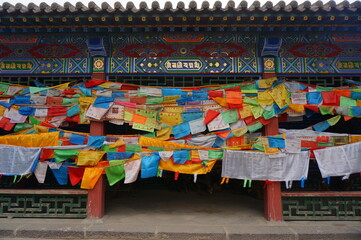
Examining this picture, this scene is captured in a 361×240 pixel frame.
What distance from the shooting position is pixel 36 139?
6004mm

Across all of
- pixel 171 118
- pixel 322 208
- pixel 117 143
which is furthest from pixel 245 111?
pixel 117 143

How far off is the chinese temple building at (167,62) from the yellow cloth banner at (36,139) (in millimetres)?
121

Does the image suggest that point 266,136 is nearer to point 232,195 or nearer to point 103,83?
point 232,195

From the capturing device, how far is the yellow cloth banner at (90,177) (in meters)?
5.89

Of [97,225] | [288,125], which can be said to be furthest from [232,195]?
[97,225]

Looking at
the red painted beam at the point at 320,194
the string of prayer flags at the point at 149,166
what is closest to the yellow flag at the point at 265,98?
the red painted beam at the point at 320,194

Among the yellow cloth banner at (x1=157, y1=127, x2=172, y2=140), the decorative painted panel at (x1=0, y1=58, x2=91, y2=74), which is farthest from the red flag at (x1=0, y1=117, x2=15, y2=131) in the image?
the yellow cloth banner at (x1=157, y1=127, x2=172, y2=140)

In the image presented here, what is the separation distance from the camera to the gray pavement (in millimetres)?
5246

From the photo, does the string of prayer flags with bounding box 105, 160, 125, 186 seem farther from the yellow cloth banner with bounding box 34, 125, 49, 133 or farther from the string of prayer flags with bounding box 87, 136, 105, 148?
the yellow cloth banner with bounding box 34, 125, 49, 133

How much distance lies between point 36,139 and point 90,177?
1.44 metres

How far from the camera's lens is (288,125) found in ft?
28.6

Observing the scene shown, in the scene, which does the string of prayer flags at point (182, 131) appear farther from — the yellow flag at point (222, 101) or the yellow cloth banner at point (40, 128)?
the yellow cloth banner at point (40, 128)

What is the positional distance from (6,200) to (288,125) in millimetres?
7829

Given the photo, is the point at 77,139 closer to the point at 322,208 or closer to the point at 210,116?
the point at 210,116
